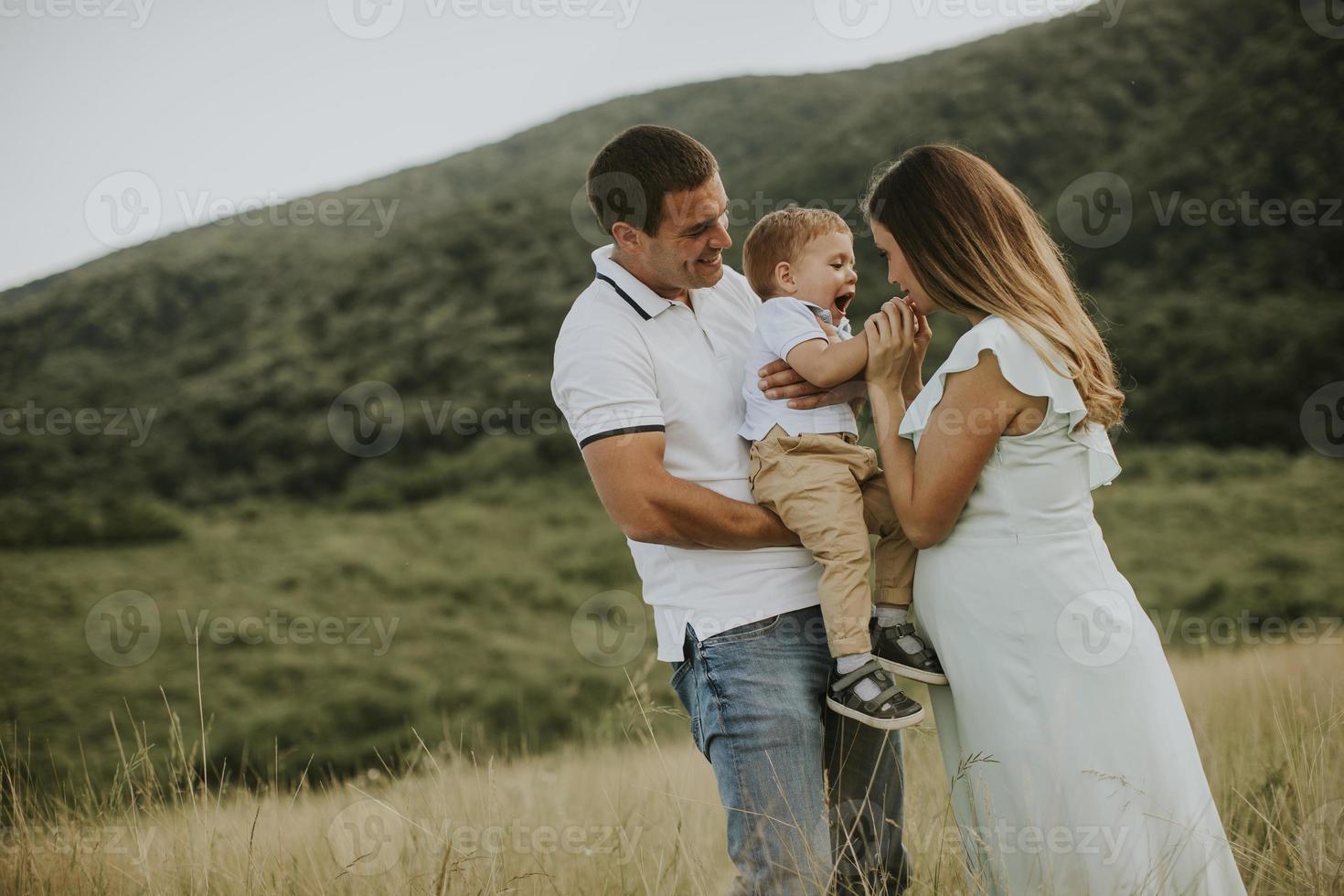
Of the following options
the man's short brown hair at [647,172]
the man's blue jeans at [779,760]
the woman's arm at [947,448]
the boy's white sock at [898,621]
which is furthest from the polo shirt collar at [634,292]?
the boy's white sock at [898,621]

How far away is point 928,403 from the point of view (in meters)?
2.59

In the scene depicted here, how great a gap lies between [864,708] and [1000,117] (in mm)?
43518

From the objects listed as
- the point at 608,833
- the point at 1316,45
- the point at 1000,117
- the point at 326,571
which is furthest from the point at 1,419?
the point at 1316,45

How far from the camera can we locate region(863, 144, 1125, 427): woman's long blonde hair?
254 centimetres

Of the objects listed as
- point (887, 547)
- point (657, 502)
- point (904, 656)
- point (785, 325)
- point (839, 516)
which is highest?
point (785, 325)

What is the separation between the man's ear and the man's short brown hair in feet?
0.04

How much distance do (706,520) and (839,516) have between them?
392mm

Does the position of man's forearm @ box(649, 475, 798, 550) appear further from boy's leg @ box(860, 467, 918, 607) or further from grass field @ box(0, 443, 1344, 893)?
grass field @ box(0, 443, 1344, 893)

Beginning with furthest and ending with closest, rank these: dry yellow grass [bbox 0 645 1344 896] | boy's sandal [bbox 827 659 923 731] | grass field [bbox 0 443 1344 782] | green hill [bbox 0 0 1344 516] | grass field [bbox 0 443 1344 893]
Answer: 1. green hill [bbox 0 0 1344 516]
2. grass field [bbox 0 443 1344 782]
3. grass field [bbox 0 443 1344 893]
4. dry yellow grass [bbox 0 645 1344 896]
5. boy's sandal [bbox 827 659 923 731]

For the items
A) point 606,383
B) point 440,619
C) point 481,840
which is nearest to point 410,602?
point 440,619

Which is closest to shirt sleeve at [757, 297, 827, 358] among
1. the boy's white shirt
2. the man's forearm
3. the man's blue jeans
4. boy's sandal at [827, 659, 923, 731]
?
the boy's white shirt

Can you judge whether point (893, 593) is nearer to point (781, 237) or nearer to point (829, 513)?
point (829, 513)

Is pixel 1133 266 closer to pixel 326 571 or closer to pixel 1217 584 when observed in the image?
pixel 1217 584

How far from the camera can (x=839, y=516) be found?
107 inches
